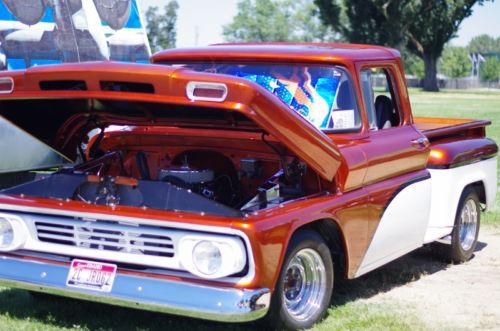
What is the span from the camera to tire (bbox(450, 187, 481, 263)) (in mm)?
7488

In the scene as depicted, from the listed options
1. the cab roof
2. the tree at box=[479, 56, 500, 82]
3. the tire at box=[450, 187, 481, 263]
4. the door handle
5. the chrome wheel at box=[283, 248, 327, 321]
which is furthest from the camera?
the tree at box=[479, 56, 500, 82]

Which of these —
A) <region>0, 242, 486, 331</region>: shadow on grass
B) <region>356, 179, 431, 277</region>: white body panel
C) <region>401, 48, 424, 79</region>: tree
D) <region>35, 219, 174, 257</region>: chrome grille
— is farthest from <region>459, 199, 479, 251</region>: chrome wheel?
<region>401, 48, 424, 79</region>: tree

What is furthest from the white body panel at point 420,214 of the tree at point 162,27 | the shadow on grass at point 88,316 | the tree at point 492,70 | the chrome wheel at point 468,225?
the tree at point 492,70

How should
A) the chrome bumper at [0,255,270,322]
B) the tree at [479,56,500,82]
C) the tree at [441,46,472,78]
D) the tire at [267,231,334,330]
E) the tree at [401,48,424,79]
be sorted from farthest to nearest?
the tree at [401,48,424,79] < the tree at [441,46,472,78] < the tree at [479,56,500,82] < the tire at [267,231,334,330] < the chrome bumper at [0,255,270,322]

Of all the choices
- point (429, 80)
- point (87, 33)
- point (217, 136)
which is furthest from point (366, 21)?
point (217, 136)

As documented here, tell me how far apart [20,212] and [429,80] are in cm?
7001

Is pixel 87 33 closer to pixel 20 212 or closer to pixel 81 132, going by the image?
pixel 81 132

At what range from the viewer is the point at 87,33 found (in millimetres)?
10039

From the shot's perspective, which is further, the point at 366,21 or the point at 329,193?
the point at 366,21

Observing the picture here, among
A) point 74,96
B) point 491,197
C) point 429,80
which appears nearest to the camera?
point 74,96

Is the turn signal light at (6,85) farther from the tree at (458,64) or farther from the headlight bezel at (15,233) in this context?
the tree at (458,64)

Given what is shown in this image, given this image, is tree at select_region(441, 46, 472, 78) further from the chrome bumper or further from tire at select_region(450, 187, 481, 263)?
the chrome bumper

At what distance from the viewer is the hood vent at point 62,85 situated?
5.01m

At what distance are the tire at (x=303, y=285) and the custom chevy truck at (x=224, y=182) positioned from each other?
11 mm
